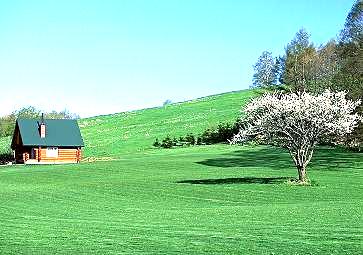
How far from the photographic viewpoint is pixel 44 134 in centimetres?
7531

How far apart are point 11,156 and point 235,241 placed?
73201 millimetres

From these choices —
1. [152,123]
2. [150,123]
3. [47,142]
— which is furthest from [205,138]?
[150,123]

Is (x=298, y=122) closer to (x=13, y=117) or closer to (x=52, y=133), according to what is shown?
(x=52, y=133)

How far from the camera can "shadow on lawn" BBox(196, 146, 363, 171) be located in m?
46.7

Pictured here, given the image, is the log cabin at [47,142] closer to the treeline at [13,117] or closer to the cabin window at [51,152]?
the cabin window at [51,152]

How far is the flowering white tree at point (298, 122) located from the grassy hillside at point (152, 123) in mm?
40378

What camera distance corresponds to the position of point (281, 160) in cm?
5256

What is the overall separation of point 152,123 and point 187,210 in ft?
253

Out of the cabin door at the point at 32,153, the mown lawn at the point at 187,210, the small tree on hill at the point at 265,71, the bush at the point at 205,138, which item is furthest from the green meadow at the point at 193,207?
the small tree on hill at the point at 265,71

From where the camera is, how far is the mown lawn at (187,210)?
43.2 feet

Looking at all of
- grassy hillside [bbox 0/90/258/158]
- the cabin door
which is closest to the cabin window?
the cabin door

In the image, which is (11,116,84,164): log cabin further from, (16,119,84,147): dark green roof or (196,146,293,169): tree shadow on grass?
(196,146,293,169): tree shadow on grass

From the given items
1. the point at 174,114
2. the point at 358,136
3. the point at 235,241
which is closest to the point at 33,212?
the point at 235,241

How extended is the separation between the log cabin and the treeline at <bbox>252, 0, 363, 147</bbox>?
2871 cm
